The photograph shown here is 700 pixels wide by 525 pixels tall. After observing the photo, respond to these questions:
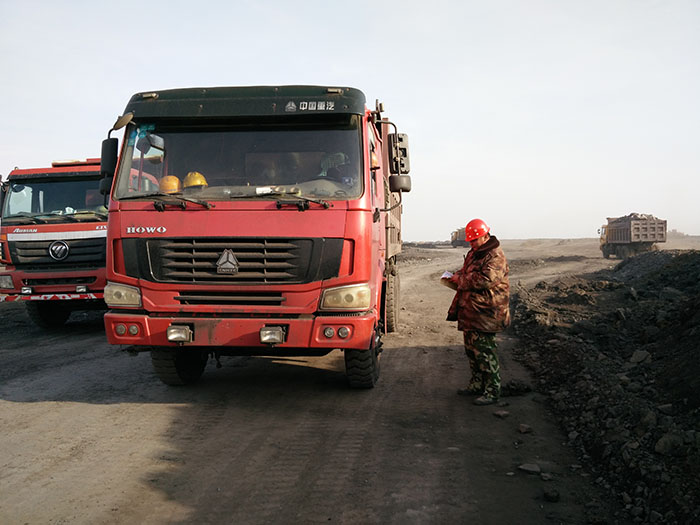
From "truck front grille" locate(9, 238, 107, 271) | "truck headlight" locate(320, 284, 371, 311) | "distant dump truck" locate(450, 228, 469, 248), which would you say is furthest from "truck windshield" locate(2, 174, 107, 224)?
"distant dump truck" locate(450, 228, 469, 248)

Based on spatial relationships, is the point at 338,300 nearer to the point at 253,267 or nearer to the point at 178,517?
the point at 253,267

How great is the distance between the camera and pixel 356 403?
5797mm

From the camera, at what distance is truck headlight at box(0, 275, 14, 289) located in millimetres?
9977

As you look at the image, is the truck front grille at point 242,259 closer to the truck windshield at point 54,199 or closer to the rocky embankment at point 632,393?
the rocky embankment at point 632,393

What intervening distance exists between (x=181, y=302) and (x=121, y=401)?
1.45 meters

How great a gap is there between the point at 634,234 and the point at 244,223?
32185 millimetres

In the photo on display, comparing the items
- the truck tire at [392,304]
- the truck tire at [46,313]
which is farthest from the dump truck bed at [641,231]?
the truck tire at [46,313]

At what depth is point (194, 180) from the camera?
5465 millimetres

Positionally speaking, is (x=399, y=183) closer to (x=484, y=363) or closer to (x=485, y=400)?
(x=484, y=363)

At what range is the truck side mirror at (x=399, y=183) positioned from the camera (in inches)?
242

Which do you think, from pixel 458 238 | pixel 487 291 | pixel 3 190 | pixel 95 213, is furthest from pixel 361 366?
pixel 458 238

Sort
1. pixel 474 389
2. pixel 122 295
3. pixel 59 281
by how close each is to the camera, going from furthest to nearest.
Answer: pixel 59 281
pixel 474 389
pixel 122 295

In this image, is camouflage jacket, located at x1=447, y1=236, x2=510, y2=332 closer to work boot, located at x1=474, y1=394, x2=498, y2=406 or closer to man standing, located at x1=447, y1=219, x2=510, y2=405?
man standing, located at x1=447, y1=219, x2=510, y2=405

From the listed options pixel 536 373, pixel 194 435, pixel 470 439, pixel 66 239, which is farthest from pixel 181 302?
pixel 66 239
